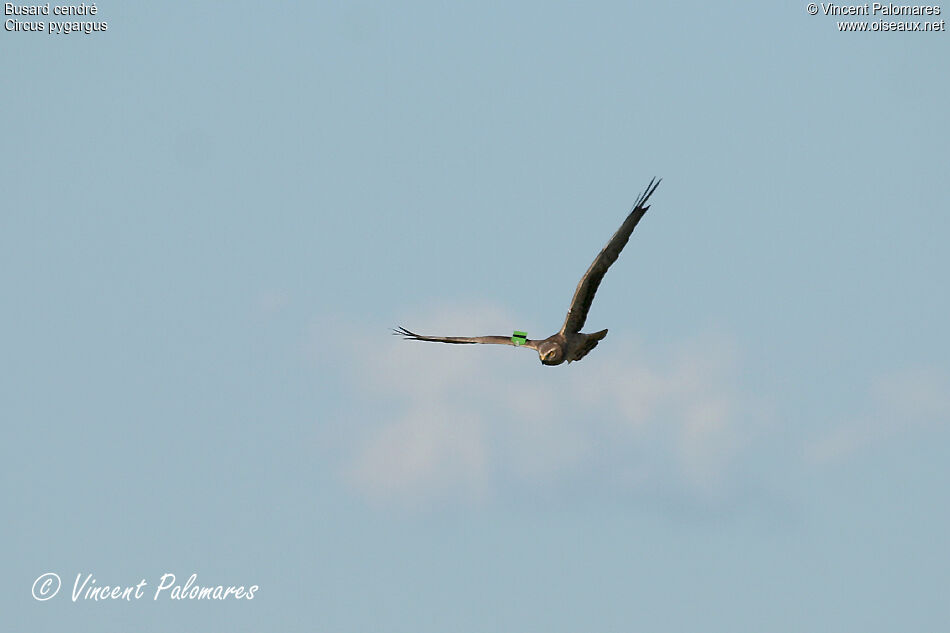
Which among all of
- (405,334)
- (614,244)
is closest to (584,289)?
(614,244)

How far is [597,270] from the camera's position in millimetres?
77438

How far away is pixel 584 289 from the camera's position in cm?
7756

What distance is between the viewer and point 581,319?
257 feet

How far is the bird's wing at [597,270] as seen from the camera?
77.4 metres

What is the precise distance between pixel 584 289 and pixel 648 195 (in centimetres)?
348

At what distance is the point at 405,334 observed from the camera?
82000mm

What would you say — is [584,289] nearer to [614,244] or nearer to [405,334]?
[614,244]

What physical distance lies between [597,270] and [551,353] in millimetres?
2786

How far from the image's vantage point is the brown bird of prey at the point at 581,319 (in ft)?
254

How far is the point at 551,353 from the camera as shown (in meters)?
77.9

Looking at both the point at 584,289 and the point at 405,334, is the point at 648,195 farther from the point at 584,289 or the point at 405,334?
the point at 405,334

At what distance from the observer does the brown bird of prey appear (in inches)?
3051

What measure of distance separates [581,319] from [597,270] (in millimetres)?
1789

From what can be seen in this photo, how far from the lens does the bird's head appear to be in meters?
77.9
